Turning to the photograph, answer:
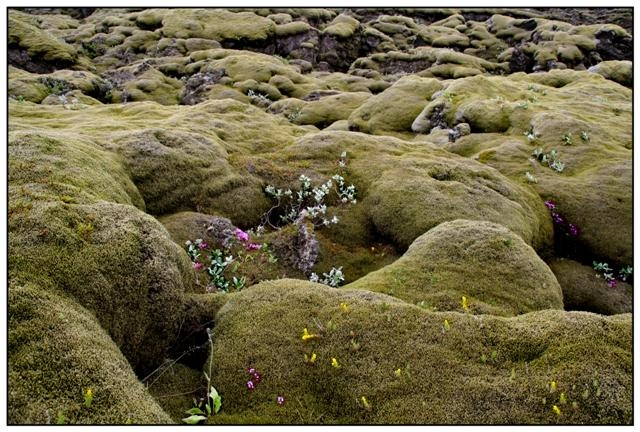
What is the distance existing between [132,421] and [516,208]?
1740 centimetres

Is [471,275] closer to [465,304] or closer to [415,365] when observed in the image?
[465,304]

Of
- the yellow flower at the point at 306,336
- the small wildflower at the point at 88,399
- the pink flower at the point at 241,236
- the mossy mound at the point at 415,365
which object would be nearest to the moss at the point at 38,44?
the pink flower at the point at 241,236

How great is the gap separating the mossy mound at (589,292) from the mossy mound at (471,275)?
546cm

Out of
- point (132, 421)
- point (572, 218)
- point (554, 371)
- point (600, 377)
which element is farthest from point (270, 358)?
point (572, 218)

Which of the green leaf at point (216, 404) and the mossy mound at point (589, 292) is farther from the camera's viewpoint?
the mossy mound at point (589, 292)

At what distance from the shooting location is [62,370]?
6105mm

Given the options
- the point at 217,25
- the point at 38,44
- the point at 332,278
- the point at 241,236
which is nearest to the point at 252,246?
the point at 241,236

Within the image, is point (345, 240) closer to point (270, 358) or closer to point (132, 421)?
point (270, 358)

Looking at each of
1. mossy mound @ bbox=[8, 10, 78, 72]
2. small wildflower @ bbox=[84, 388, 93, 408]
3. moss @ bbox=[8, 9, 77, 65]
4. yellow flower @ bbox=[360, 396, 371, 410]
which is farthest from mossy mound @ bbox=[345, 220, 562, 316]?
moss @ bbox=[8, 9, 77, 65]

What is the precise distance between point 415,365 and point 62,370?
5.30 metres

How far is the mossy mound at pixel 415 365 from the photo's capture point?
696 centimetres

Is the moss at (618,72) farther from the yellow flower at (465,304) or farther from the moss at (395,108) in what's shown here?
the yellow flower at (465,304)

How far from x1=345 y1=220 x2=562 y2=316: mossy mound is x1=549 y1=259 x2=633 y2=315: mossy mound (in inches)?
215

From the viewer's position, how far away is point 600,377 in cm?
707
